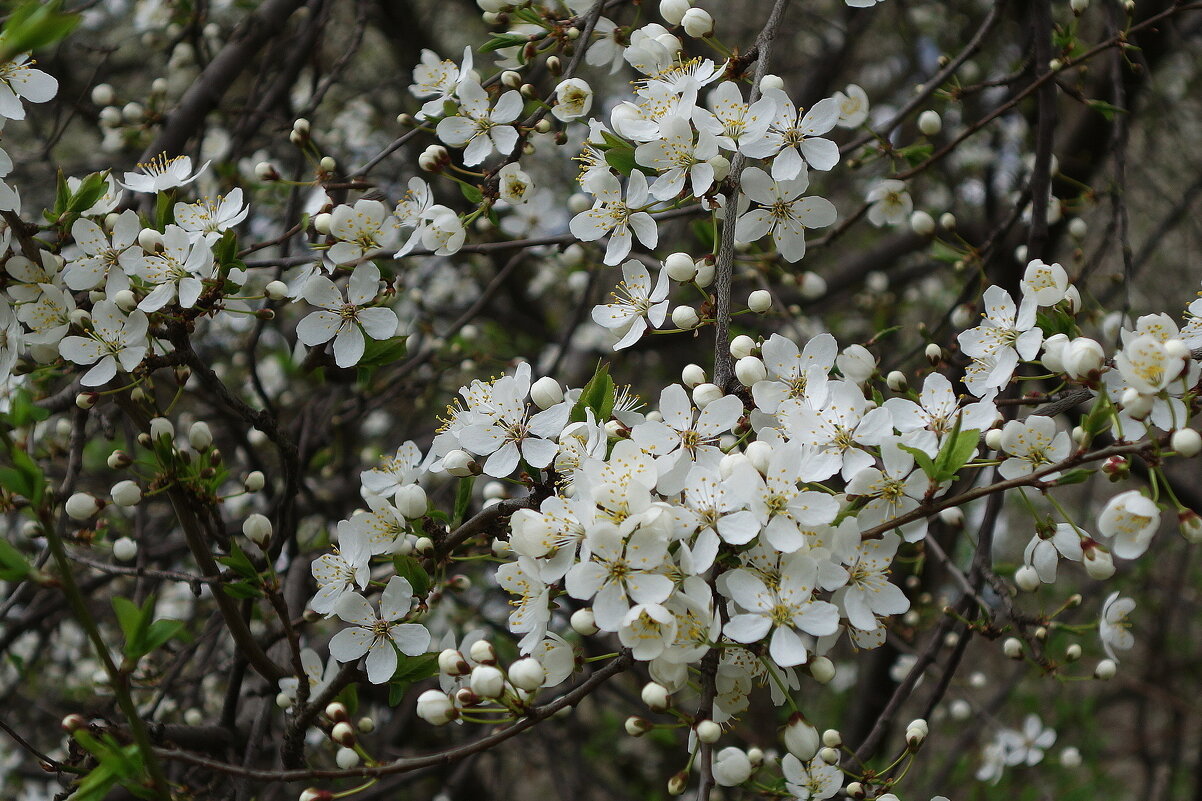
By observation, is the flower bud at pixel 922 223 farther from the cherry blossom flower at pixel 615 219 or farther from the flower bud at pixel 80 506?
the flower bud at pixel 80 506

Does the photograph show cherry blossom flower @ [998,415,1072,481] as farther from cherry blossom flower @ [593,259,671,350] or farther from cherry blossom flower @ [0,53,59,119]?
cherry blossom flower @ [0,53,59,119]

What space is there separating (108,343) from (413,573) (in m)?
0.70

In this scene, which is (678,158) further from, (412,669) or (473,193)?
(412,669)

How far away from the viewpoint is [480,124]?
2018mm

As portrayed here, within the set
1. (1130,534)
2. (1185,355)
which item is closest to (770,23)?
(1185,355)

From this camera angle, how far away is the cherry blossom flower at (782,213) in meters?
1.69

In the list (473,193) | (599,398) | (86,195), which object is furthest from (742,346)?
(86,195)

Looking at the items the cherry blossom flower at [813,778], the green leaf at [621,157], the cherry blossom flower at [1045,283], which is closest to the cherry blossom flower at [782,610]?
the cherry blossom flower at [813,778]

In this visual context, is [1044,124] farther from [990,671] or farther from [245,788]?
[990,671]

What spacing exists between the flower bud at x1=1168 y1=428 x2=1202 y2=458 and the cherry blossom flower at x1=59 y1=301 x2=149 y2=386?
162cm

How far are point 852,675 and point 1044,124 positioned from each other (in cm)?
408

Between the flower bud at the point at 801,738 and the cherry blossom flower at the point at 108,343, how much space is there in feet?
4.14

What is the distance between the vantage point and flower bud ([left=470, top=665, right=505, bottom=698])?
1.27 metres

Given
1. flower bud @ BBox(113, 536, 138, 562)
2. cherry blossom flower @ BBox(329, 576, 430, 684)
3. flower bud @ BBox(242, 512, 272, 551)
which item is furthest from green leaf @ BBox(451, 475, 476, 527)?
flower bud @ BBox(113, 536, 138, 562)
